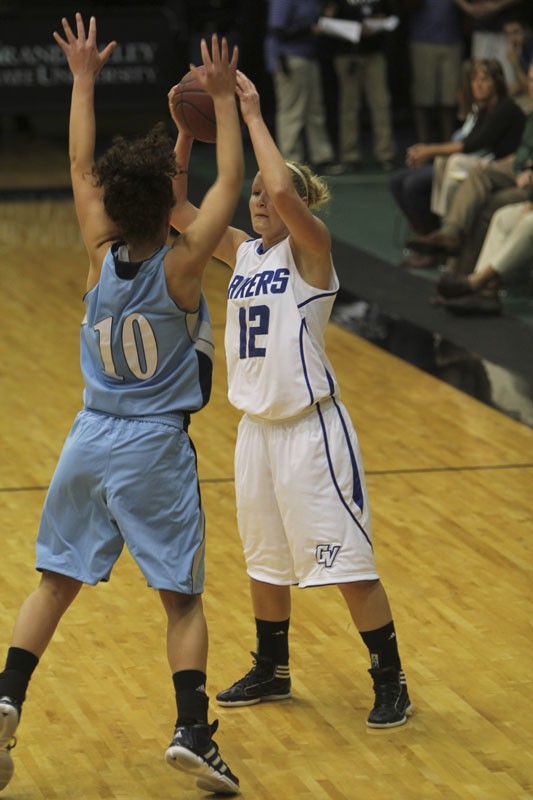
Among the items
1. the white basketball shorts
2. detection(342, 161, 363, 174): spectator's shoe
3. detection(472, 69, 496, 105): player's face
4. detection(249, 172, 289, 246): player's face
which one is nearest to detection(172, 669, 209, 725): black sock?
the white basketball shorts

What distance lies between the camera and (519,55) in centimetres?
1162

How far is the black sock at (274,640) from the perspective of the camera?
4348 millimetres

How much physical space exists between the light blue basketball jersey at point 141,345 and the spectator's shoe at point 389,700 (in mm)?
996

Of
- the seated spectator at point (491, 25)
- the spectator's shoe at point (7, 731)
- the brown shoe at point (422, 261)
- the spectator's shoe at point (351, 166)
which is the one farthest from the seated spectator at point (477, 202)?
the spectator's shoe at point (7, 731)

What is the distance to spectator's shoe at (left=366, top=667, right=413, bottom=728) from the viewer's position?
416 centimetres

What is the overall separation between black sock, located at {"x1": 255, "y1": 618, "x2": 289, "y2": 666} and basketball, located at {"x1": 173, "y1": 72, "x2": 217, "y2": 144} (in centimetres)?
143

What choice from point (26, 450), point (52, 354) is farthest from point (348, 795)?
point (52, 354)

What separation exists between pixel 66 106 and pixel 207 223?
11.9 meters

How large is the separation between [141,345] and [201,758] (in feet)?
3.35

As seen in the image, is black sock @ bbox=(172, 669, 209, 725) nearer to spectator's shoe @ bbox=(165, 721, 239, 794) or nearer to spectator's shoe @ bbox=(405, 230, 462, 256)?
spectator's shoe @ bbox=(165, 721, 239, 794)

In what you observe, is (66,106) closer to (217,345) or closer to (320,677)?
(217,345)

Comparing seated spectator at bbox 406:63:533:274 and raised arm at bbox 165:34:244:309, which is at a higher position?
raised arm at bbox 165:34:244:309

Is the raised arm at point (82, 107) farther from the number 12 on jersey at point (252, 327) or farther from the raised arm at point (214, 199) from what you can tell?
the number 12 on jersey at point (252, 327)

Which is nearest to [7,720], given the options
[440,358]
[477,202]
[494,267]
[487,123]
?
[440,358]
